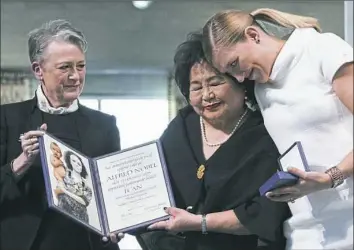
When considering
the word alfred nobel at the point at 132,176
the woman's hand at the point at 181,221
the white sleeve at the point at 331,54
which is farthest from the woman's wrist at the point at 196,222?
the white sleeve at the point at 331,54

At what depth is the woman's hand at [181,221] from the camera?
3.58 ft

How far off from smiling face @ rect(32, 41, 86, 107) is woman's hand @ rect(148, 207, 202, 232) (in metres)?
0.28

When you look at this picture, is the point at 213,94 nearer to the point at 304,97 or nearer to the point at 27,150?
the point at 304,97

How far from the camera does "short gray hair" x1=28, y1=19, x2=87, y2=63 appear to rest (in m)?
1.19

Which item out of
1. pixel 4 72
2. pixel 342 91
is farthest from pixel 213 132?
pixel 4 72

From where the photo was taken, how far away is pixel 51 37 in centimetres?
120

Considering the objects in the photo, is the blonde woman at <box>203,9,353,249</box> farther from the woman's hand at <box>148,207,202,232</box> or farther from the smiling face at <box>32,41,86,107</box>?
the smiling face at <box>32,41,86,107</box>

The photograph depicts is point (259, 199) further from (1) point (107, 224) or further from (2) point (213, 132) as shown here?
(1) point (107, 224)

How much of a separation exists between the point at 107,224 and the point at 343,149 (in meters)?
0.44

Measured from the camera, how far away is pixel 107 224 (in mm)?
1137

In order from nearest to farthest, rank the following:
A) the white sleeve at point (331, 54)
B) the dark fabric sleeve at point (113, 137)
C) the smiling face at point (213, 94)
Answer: the white sleeve at point (331, 54), the smiling face at point (213, 94), the dark fabric sleeve at point (113, 137)

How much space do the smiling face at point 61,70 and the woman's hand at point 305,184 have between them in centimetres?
44

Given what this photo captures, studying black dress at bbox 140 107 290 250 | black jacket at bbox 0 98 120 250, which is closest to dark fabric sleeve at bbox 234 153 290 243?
black dress at bbox 140 107 290 250

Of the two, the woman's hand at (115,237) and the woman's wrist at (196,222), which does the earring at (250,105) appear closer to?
the woman's wrist at (196,222)
